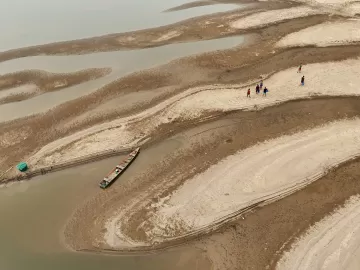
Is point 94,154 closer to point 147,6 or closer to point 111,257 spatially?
point 111,257

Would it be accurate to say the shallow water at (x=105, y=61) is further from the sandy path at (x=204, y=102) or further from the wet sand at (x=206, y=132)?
the sandy path at (x=204, y=102)

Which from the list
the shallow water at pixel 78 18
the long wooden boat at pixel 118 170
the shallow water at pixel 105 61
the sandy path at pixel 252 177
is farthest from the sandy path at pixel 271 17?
the long wooden boat at pixel 118 170

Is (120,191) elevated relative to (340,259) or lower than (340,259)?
elevated

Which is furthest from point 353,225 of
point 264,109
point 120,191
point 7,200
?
point 7,200

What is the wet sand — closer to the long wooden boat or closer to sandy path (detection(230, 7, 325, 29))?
sandy path (detection(230, 7, 325, 29))

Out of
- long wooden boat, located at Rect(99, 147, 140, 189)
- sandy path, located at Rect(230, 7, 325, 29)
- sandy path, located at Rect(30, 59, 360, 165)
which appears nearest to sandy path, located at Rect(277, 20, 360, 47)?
sandy path, located at Rect(230, 7, 325, 29)

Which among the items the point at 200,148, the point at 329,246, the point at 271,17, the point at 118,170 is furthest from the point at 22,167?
the point at 271,17

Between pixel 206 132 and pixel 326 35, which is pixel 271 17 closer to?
pixel 326 35
